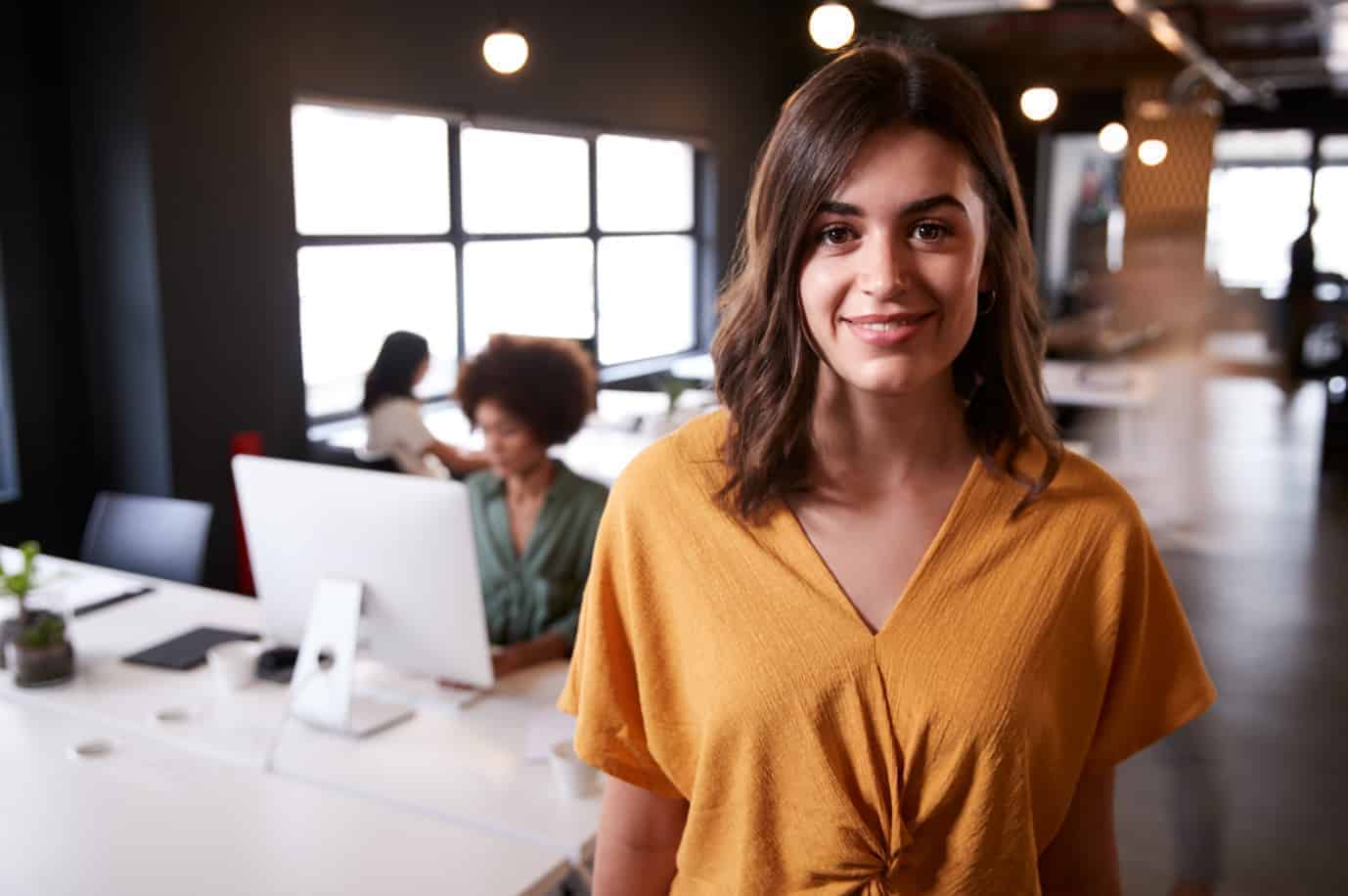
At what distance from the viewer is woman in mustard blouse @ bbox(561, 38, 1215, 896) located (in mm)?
1005

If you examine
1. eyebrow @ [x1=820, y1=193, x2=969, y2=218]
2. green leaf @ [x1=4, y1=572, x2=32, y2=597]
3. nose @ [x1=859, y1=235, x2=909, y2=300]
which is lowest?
green leaf @ [x1=4, y1=572, x2=32, y2=597]

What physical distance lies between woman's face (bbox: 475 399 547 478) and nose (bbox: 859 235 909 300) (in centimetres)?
164

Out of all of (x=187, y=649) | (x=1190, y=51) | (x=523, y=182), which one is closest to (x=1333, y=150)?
(x=1190, y=51)

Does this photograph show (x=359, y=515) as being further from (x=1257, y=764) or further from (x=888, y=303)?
(x=1257, y=764)

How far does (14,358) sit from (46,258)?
1.28 feet

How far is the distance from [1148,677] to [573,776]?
96cm

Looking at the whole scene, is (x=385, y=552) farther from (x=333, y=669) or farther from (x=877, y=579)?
(x=877, y=579)

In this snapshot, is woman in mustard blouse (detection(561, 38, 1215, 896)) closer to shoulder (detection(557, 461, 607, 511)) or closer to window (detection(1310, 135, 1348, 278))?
shoulder (detection(557, 461, 607, 511))

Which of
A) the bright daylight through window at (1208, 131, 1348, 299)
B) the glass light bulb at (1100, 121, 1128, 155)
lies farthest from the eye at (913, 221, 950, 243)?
the bright daylight through window at (1208, 131, 1348, 299)

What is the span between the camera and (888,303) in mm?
980

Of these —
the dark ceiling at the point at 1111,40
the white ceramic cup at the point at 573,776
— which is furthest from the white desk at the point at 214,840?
the dark ceiling at the point at 1111,40

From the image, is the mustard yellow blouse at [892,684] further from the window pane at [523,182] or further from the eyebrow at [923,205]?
the window pane at [523,182]

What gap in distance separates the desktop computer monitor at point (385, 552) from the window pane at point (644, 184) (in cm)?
503

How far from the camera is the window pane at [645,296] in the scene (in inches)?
283
